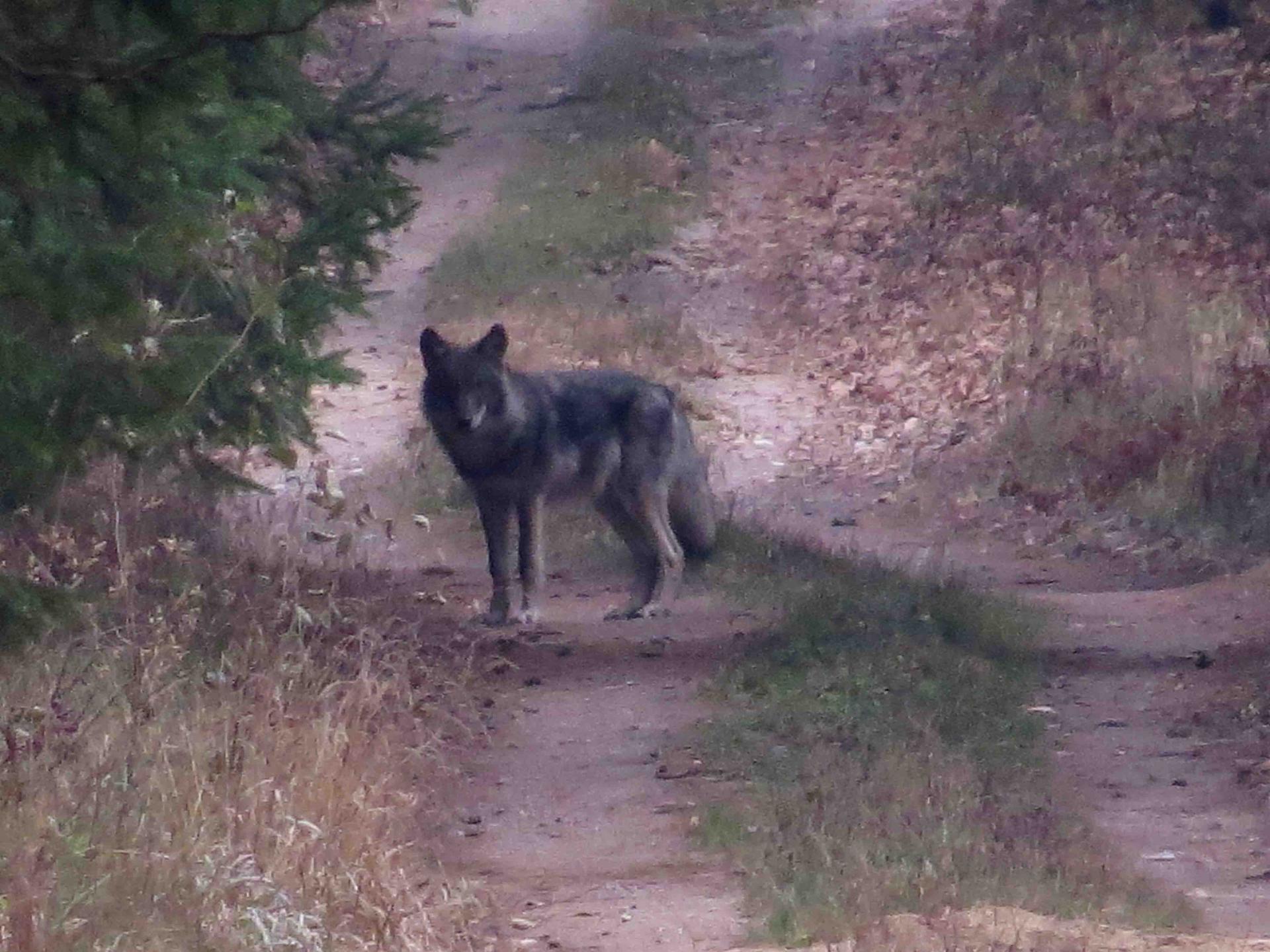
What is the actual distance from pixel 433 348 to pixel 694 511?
1821 millimetres

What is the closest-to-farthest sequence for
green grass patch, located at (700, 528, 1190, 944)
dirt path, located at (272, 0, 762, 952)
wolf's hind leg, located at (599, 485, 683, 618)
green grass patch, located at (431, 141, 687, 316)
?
green grass patch, located at (700, 528, 1190, 944), dirt path, located at (272, 0, 762, 952), wolf's hind leg, located at (599, 485, 683, 618), green grass patch, located at (431, 141, 687, 316)

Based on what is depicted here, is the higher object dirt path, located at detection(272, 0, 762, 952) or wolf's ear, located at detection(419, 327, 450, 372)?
wolf's ear, located at detection(419, 327, 450, 372)

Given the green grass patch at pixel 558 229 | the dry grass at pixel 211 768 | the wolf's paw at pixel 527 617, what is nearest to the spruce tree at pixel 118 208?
the dry grass at pixel 211 768

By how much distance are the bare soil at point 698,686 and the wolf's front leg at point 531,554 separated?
0.17 m

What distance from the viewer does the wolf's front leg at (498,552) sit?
1088 cm

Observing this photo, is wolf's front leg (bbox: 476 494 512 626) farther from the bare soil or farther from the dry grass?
the dry grass

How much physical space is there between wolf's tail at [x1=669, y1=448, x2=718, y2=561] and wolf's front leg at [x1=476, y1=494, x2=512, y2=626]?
1025 millimetres

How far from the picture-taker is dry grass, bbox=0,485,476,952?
17.4 feet

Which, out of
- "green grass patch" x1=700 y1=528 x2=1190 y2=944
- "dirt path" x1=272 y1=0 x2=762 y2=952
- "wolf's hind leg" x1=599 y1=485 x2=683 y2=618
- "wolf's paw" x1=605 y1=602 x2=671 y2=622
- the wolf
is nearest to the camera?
"green grass patch" x1=700 y1=528 x2=1190 y2=944

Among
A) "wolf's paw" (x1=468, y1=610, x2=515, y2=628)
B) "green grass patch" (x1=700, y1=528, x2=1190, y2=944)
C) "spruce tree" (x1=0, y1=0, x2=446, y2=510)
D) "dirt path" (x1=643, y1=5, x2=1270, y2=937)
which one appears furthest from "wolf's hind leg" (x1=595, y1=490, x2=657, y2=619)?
"spruce tree" (x1=0, y1=0, x2=446, y2=510)

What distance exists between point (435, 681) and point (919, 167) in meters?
17.0

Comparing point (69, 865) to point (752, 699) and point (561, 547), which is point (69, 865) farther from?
point (561, 547)

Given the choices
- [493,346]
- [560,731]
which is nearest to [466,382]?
[493,346]

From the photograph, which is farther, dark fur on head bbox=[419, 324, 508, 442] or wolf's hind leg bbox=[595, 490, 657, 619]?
wolf's hind leg bbox=[595, 490, 657, 619]
